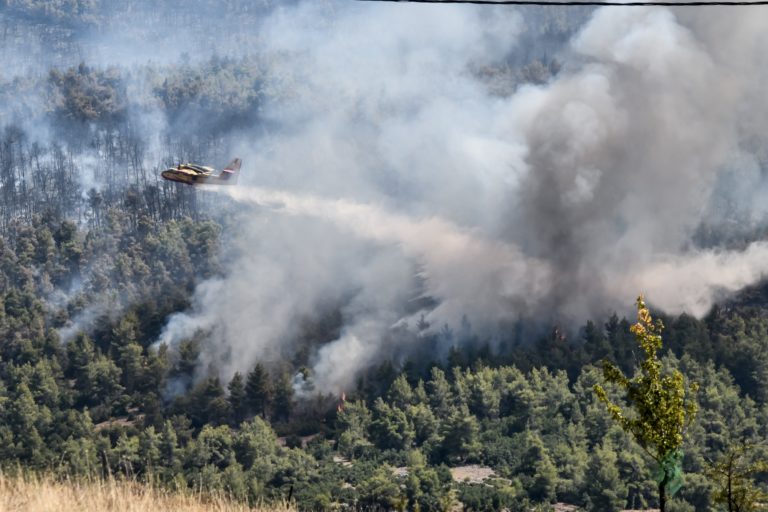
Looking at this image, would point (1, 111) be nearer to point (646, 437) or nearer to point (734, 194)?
point (734, 194)

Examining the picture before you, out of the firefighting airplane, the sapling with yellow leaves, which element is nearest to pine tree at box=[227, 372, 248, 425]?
the firefighting airplane

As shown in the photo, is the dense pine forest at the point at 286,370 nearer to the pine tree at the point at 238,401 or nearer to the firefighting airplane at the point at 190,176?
the pine tree at the point at 238,401

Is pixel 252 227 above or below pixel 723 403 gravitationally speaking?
above

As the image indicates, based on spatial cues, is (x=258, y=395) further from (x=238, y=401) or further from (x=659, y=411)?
(x=659, y=411)

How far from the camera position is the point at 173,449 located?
85750 mm

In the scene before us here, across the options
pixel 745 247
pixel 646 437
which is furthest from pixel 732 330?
pixel 646 437

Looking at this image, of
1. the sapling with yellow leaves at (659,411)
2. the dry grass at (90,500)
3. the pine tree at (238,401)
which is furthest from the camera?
the pine tree at (238,401)

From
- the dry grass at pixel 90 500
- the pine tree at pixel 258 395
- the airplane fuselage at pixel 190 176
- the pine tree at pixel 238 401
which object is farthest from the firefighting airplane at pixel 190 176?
the dry grass at pixel 90 500

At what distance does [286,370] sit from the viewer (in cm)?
10812

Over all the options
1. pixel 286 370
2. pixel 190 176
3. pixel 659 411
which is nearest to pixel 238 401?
pixel 286 370

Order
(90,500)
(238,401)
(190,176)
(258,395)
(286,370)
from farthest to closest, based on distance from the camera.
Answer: (286,370) < (258,395) < (238,401) < (190,176) < (90,500)

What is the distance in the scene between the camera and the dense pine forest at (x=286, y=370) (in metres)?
77.4

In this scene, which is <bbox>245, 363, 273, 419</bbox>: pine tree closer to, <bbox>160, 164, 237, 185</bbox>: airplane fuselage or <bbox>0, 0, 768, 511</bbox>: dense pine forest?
<bbox>0, 0, 768, 511</bbox>: dense pine forest

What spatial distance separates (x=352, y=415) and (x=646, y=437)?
6500 cm
